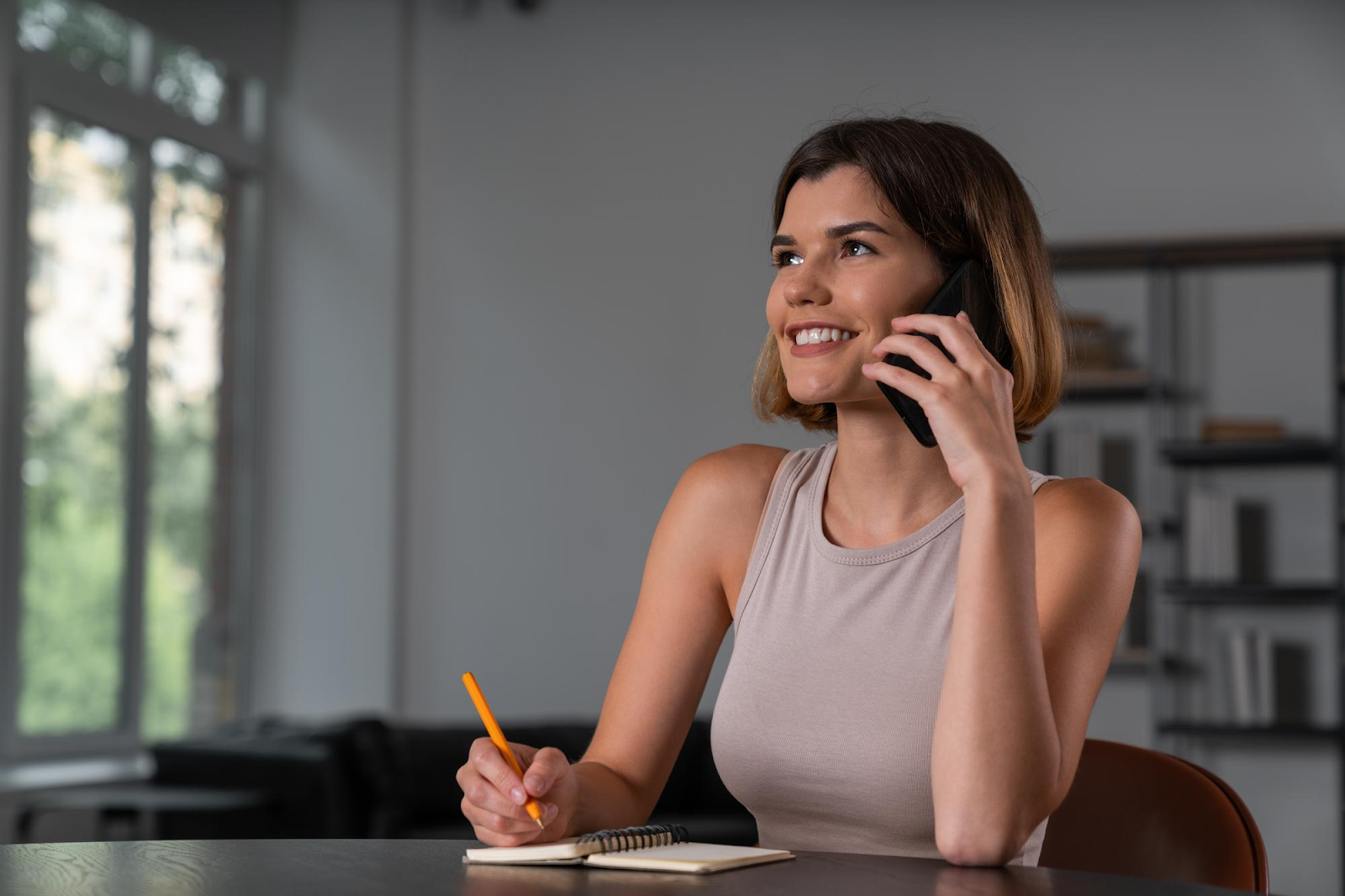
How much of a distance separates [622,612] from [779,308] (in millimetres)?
4074

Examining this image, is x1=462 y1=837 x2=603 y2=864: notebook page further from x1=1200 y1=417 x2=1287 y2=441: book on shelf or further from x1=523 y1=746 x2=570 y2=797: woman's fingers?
x1=1200 y1=417 x2=1287 y2=441: book on shelf

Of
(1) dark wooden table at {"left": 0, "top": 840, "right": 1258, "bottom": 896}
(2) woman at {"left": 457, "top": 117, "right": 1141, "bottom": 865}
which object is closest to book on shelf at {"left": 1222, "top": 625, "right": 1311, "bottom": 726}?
(2) woman at {"left": 457, "top": 117, "right": 1141, "bottom": 865}

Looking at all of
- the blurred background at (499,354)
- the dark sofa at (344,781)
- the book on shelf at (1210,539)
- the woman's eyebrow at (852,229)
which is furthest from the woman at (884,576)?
the book on shelf at (1210,539)

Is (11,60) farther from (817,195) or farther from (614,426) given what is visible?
(817,195)

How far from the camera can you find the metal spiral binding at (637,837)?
108cm

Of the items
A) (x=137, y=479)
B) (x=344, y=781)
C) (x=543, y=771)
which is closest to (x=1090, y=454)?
(x=344, y=781)

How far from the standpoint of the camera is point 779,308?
151cm

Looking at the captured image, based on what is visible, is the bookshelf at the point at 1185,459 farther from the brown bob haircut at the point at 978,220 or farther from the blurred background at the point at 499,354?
the brown bob haircut at the point at 978,220

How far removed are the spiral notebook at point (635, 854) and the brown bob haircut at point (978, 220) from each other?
60 centimetres

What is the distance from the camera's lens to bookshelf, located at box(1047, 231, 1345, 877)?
15.0 ft

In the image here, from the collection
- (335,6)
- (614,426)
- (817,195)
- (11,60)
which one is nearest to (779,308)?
(817,195)

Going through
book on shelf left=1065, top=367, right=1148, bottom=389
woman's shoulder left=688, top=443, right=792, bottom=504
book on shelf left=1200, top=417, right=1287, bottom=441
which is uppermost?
book on shelf left=1065, top=367, right=1148, bottom=389

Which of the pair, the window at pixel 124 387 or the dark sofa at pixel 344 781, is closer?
the dark sofa at pixel 344 781

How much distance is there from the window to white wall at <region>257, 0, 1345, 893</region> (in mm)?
266
